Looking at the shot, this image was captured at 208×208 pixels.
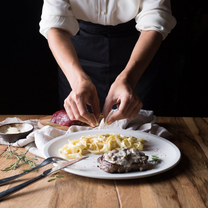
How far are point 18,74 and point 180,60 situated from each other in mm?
1980

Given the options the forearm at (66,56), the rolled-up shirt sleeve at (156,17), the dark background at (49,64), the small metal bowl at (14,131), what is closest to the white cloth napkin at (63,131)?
the small metal bowl at (14,131)

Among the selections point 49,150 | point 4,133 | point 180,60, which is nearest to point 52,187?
point 49,150

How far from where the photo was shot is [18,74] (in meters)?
3.71

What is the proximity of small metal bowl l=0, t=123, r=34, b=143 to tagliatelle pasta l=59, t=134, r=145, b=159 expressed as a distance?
0.28 m

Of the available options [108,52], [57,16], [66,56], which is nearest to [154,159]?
[66,56]

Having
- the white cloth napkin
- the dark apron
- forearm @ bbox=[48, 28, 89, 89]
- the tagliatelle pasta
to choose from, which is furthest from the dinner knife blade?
the dark apron

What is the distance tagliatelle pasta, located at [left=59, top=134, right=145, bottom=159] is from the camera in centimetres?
134

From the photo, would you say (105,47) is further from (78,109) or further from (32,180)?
(32,180)

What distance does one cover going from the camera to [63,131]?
1648 mm

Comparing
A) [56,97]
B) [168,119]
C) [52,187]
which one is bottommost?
[56,97]

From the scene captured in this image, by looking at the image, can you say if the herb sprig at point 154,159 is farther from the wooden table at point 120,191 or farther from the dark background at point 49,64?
the dark background at point 49,64

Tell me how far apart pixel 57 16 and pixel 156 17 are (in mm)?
607

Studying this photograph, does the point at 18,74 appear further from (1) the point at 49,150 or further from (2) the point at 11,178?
(2) the point at 11,178

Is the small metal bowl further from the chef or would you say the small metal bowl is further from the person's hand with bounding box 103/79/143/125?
the person's hand with bounding box 103/79/143/125
